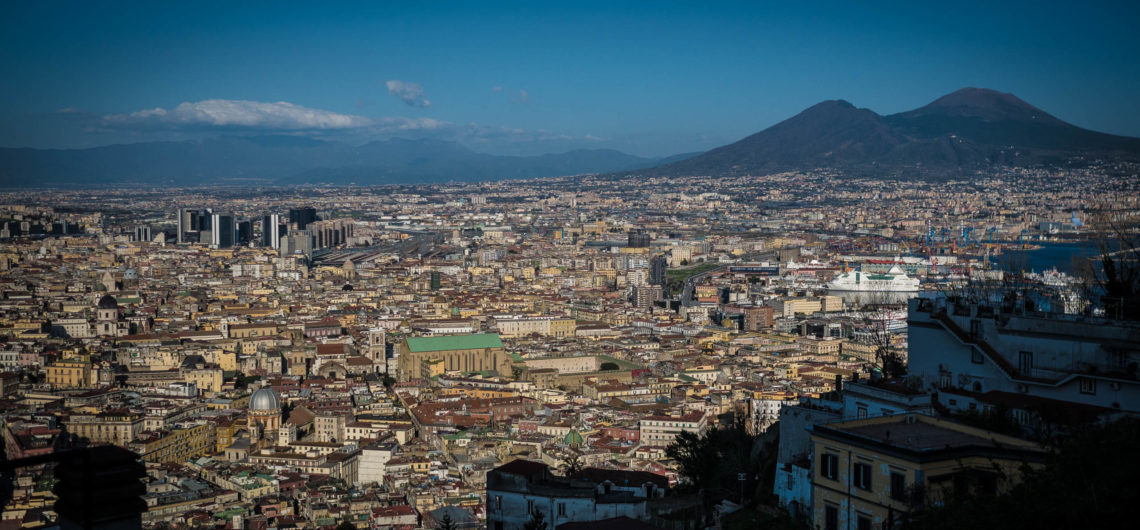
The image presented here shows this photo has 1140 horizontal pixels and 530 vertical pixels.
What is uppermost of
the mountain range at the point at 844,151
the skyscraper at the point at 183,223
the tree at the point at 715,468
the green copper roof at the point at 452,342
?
the mountain range at the point at 844,151

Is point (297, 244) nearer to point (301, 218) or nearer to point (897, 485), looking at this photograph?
point (301, 218)

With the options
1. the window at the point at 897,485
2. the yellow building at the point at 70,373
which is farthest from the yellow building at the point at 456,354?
the window at the point at 897,485

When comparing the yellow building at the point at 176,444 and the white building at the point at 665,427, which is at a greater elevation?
the white building at the point at 665,427

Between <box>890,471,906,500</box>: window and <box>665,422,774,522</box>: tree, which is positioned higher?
<box>890,471,906,500</box>: window

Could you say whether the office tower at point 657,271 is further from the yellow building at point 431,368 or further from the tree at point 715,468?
the tree at point 715,468

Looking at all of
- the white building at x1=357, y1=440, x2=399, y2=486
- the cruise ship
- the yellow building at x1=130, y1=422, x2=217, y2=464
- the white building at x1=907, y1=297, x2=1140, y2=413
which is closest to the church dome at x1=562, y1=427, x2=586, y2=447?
the white building at x1=357, y1=440, x2=399, y2=486

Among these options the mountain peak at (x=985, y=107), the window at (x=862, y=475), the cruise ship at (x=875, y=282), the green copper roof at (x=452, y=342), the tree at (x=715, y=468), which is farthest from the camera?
the mountain peak at (x=985, y=107)

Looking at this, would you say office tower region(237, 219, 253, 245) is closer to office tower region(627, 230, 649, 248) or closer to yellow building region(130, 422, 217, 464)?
office tower region(627, 230, 649, 248)
